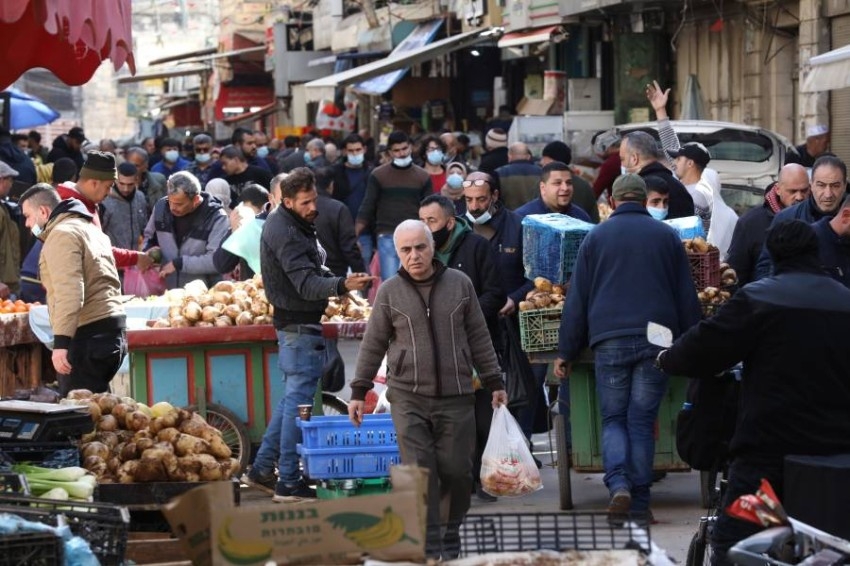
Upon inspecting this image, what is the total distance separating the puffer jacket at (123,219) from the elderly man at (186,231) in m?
1.53

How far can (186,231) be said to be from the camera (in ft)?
44.8

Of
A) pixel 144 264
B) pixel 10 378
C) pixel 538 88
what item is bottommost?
pixel 10 378

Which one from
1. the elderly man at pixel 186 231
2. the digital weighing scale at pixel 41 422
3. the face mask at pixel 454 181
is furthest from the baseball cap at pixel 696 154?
the digital weighing scale at pixel 41 422

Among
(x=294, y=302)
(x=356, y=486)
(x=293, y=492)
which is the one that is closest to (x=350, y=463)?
(x=356, y=486)

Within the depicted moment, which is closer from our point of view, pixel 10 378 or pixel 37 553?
pixel 37 553

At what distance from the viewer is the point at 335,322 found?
11305 millimetres

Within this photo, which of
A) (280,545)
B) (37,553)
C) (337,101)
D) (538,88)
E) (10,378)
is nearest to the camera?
(280,545)

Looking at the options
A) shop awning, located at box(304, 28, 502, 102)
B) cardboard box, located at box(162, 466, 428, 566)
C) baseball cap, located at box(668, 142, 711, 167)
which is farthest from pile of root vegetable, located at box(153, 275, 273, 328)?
shop awning, located at box(304, 28, 502, 102)

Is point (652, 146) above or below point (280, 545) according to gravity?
above

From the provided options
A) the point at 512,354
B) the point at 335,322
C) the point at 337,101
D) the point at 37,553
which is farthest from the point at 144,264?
the point at 337,101

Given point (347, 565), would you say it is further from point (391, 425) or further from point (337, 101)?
point (337, 101)

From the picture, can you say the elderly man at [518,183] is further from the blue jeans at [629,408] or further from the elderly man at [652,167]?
the blue jeans at [629,408]

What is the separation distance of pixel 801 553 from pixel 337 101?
1358 inches

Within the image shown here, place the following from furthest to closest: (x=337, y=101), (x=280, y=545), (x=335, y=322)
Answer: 1. (x=337, y=101)
2. (x=335, y=322)
3. (x=280, y=545)
